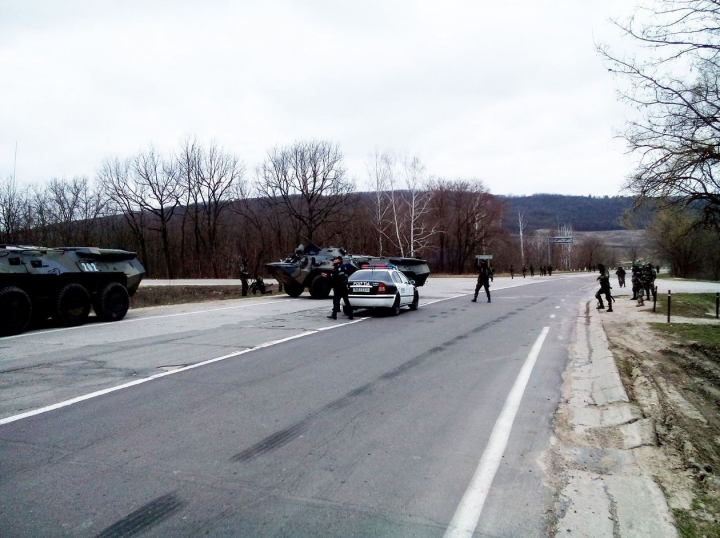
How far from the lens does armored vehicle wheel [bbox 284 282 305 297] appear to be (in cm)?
2372

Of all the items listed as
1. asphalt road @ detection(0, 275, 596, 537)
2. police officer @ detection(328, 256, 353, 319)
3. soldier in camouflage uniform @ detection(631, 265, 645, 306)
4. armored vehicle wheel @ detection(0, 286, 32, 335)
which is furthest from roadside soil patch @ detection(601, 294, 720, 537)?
armored vehicle wheel @ detection(0, 286, 32, 335)

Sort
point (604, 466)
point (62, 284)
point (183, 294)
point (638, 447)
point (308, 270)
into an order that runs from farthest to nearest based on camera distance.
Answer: point (183, 294) < point (308, 270) < point (62, 284) < point (638, 447) < point (604, 466)

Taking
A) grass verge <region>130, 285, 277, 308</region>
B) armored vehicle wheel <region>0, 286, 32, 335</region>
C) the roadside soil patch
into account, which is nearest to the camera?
the roadside soil patch

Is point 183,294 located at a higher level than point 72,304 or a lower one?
lower

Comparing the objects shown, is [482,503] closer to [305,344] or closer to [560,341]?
[305,344]

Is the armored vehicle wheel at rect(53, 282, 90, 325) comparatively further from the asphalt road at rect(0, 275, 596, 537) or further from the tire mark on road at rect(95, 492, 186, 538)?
the tire mark on road at rect(95, 492, 186, 538)

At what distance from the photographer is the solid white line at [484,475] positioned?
11.5 ft

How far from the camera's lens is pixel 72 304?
46.4ft

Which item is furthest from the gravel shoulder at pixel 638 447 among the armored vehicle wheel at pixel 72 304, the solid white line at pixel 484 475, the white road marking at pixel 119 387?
the armored vehicle wheel at pixel 72 304

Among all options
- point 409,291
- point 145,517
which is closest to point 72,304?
point 409,291

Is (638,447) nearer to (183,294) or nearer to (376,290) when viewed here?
(376,290)

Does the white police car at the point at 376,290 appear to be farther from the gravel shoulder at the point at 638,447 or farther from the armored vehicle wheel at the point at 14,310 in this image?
the armored vehicle wheel at the point at 14,310

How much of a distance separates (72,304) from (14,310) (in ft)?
5.77

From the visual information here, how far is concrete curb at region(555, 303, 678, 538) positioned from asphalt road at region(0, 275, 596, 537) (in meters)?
0.22
